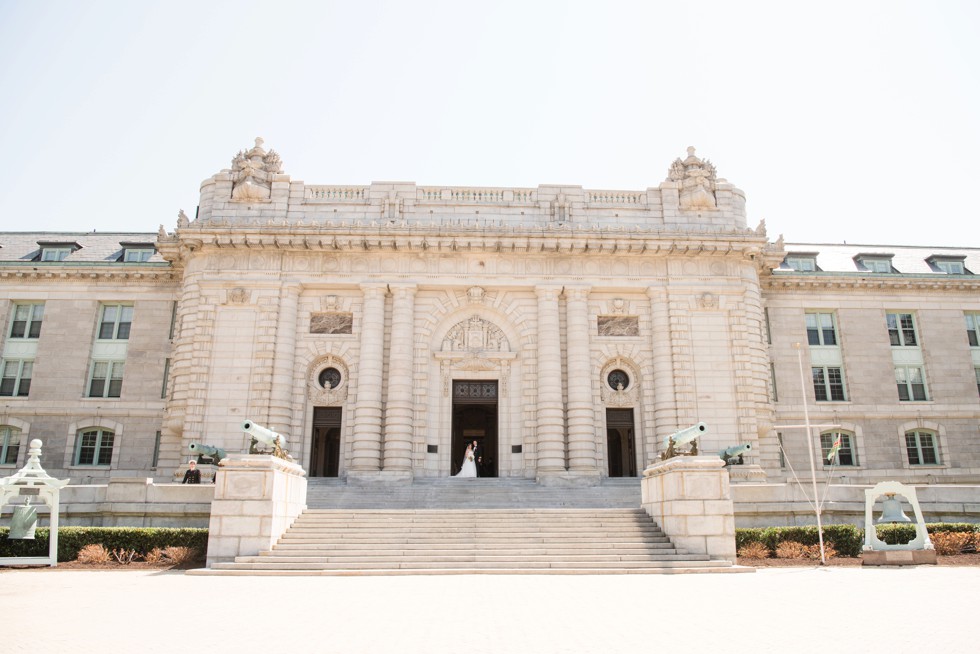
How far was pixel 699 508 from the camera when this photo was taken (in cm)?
2078

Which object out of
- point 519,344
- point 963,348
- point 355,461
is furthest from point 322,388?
point 963,348

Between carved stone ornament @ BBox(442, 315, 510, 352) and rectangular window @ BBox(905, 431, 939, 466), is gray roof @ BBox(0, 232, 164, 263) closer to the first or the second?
carved stone ornament @ BBox(442, 315, 510, 352)

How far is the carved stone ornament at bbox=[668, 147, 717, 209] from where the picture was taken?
123 ft

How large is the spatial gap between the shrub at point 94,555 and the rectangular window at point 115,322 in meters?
21.7

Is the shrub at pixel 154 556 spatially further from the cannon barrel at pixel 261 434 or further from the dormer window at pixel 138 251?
the dormer window at pixel 138 251

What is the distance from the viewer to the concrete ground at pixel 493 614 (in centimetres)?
962

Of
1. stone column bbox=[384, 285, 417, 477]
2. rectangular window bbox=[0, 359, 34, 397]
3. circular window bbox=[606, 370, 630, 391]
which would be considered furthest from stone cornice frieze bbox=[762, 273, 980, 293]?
rectangular window bbox=[0, 359, 34, 397]

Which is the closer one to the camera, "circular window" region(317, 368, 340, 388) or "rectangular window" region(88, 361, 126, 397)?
"circular window" region(317, 368, 340, 388)

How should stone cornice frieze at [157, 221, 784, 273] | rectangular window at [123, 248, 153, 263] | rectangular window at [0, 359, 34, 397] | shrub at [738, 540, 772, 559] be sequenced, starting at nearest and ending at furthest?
shrub at [738, 540, 772, 559]
stone cornice frieze at [157, 221, 784, 273]
rectangular window at [0, 359, 34, 397]
rectangular window at [123, 248, 153, 263]

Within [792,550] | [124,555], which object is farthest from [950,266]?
[124,555]

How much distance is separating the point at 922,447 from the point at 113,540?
40.5 m

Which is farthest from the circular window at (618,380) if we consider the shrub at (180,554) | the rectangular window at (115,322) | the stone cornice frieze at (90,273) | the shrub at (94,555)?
the rectangular window at (115,322)

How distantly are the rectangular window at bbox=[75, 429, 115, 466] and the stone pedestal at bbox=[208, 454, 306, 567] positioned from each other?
2164cm

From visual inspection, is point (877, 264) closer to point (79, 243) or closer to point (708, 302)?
point (708, 302)
